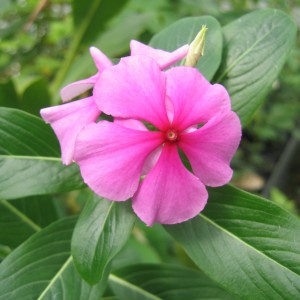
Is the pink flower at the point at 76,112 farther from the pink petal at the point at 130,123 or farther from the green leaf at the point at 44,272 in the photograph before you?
the green leaf at the point at 44,272

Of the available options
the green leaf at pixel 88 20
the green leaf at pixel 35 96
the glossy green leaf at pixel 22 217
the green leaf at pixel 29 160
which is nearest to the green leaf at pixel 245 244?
the green leaf at pixel 29 160

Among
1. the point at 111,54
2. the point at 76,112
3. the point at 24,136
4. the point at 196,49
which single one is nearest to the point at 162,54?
the point at 196,49

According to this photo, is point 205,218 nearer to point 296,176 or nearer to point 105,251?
point 105,251

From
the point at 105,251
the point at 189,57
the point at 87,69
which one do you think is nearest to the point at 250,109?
the point at 189,57

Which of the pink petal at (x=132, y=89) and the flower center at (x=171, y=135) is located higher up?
the pink petal at (x=132, y=89)

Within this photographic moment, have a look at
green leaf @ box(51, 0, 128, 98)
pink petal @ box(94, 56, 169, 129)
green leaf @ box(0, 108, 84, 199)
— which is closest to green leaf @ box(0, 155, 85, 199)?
green leaf @ box(0, 108, 84, 199)

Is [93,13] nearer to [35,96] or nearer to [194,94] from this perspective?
[35,96]
